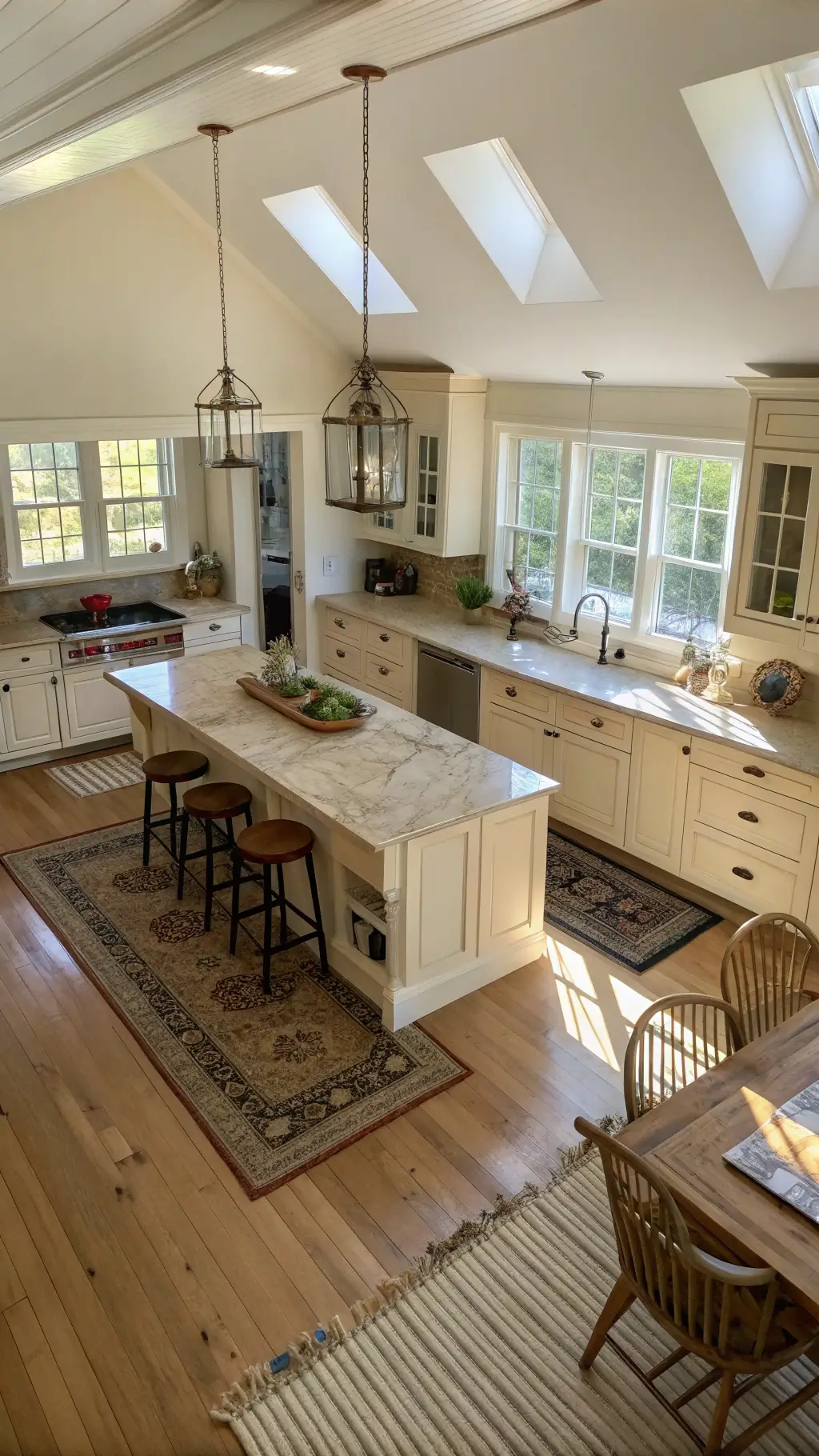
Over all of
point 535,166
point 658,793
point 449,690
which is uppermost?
point 535,166

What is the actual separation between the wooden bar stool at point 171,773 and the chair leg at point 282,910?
0.80 meters

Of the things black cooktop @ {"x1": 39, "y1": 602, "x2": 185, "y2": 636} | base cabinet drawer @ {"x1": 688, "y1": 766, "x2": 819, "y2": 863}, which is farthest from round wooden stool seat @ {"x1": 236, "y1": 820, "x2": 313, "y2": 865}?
black cooktop @ {"x1": 39, "y1": 602, "x2": 185, "y2": 636}

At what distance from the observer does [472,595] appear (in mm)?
6668

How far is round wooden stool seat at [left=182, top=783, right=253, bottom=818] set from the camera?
15.5 ft

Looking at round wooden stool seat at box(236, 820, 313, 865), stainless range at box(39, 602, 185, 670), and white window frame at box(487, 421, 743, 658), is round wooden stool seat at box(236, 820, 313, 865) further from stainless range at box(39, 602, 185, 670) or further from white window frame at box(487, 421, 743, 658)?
stainless range at box(39, 602, 185, 670)

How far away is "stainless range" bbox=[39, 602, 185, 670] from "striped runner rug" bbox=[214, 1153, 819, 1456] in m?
4.69

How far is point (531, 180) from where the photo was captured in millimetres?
4055

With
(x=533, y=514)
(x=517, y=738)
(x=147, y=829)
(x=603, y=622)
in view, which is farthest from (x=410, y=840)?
(x=533, y=514)

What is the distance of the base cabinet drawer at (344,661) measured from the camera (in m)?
7.30

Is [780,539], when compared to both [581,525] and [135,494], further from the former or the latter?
[135,494]

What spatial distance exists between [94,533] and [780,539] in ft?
15.7

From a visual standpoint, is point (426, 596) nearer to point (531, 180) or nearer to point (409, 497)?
point (409, 497)

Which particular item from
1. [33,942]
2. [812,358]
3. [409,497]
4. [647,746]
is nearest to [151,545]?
[409,497]

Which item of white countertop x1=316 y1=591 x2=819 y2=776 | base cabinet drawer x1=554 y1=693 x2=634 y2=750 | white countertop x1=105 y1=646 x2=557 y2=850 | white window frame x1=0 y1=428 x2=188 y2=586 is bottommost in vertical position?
base cabinet drawer x1=554 y1=693 x2=634 y2=750
